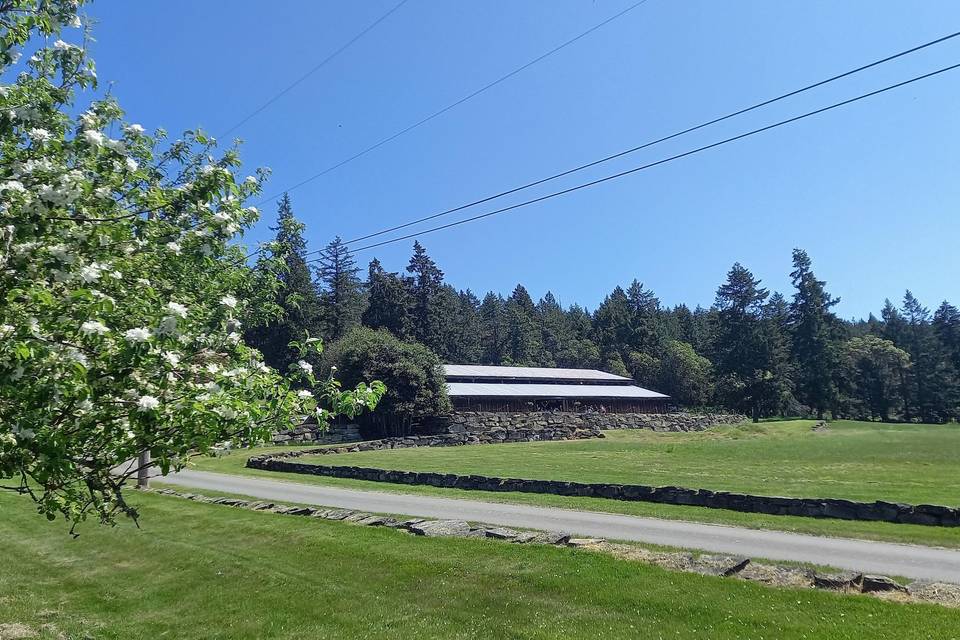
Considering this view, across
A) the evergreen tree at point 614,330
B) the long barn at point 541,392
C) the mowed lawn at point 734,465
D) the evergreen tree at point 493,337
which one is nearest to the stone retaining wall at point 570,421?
the long barn at point 541,392

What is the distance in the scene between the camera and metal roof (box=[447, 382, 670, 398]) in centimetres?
6600

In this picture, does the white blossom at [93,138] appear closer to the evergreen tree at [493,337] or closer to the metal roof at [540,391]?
the metal roof at [540,391]

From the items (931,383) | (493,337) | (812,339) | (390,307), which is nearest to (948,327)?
(931,383)

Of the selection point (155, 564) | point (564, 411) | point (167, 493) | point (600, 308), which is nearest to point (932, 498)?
point (155, 564)

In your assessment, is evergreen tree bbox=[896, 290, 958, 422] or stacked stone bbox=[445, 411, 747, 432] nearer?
stacked stone bbox=[445, 411, 747, 432]

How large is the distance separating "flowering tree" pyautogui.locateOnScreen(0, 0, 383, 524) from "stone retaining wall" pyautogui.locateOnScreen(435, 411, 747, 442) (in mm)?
50716

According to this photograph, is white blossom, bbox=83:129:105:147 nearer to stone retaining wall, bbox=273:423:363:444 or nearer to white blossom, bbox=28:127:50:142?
white blossom, bbox=28:127:50:142

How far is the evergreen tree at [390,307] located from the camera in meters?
95.0

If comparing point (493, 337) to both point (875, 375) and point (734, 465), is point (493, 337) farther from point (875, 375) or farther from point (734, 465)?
point (734, 465)

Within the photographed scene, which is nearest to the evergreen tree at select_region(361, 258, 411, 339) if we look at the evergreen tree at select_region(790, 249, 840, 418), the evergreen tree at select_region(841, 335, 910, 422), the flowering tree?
the evergreen tree at select_region(790, 249, 840, 418)

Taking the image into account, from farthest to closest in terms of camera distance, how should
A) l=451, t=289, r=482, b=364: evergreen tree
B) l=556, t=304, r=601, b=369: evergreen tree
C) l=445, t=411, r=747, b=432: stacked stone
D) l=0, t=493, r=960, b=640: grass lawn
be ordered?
l=556, t=304, r=601, b=369: evergreen tree
l=451, t=289, r=482, b=364: evergreen tree
l=445, t=411, r=747, b=432: stacked stone
l=0, t=493, r=960, b=640: grass lawn

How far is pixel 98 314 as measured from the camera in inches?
215

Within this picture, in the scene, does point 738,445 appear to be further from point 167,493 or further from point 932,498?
point 167,493

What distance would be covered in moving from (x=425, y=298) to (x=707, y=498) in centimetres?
8453
